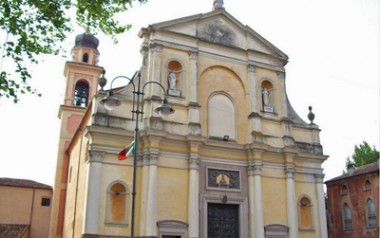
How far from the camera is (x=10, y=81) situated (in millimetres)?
9422

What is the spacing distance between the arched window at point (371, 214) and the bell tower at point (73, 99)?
1797cm

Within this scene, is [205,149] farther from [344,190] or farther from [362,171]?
[344,190]

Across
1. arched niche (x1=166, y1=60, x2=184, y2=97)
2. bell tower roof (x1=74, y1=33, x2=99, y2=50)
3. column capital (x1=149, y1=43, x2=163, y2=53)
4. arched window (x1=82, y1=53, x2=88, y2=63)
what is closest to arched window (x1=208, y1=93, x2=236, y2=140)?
arched niche (x1=166, y1=60, x2=184, y2=97)

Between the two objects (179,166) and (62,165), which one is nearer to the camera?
→ (179,166)

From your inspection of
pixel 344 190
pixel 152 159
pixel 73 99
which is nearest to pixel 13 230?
pixel 73 99

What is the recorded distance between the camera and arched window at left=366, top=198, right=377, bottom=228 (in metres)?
24.2

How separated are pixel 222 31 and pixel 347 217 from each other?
14.7 m

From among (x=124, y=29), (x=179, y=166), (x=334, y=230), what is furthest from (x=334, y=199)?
(x=124, y=29)

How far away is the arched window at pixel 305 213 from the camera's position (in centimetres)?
1933

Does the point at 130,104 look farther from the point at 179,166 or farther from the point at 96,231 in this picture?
the point at 96,231

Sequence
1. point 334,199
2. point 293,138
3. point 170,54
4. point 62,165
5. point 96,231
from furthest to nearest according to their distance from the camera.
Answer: point 334,199 < point 62,165 < point 293,138 < point 170,54 < point 96,231

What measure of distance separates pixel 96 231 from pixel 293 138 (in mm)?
10319

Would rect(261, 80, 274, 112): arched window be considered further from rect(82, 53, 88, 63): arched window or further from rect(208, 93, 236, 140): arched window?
rect(82, 53, 88, 63): arched window

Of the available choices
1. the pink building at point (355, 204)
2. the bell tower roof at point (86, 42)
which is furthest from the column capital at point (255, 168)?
the bell tower roof at point (86, 42)
